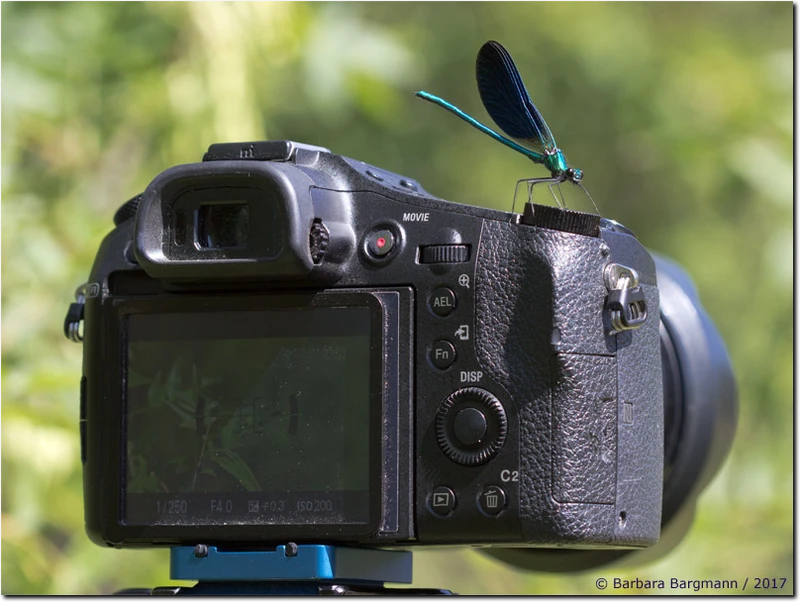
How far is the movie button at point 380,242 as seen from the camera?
1.03m

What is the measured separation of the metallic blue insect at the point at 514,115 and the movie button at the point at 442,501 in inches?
9.6

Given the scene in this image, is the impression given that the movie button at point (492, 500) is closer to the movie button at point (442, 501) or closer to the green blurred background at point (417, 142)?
the movie button at point (442, 501)

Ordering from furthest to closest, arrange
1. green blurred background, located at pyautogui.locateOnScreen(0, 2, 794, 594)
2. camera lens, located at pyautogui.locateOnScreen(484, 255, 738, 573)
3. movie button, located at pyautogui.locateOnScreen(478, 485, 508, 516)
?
green blurred background, located at pyautogui.locateOnScreen(0, 2, 794, 594)
camera lens, located at pyautogui.locateOnScreen(484, 255, 738, 573)
movie button, located at pyautogui.locateOnScreen(478, 485, 508, 516)

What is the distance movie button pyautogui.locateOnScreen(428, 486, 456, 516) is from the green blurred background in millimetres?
510

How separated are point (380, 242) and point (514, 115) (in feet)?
0.50

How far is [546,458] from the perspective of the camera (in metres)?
0.99

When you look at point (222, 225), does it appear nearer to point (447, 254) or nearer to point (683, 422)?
point (447, 254)

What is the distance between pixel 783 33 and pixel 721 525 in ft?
4.05

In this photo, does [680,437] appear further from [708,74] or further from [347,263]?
[708,74]

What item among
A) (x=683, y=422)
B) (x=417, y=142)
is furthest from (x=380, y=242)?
(x=417, y=142)

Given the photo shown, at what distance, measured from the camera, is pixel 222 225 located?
105 centimetres

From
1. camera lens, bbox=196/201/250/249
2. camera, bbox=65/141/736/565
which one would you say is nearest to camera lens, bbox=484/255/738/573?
camera, bbox=65/141/736/565

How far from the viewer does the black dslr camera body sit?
1.00m

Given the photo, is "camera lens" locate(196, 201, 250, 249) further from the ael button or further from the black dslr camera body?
the ael button
